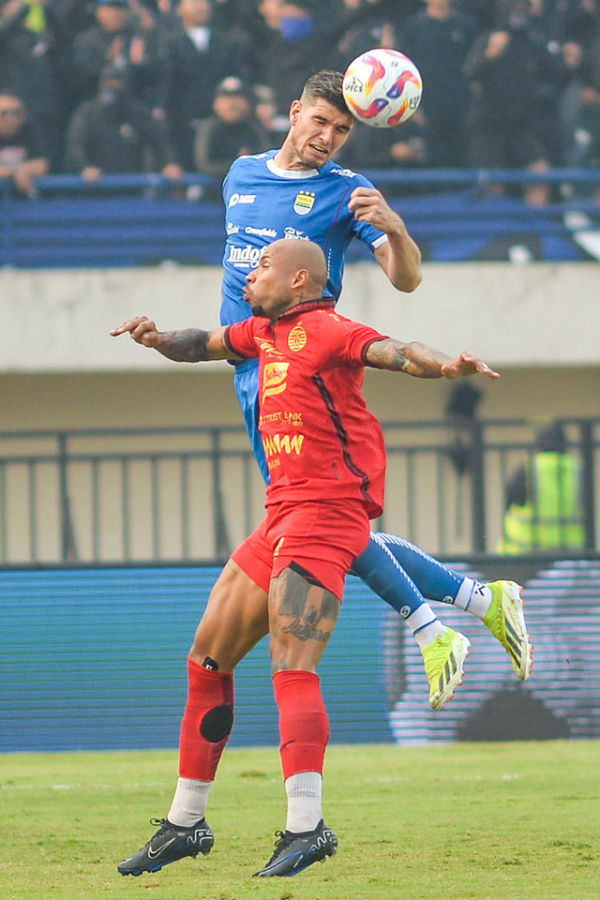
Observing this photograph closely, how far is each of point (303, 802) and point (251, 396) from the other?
1.65m

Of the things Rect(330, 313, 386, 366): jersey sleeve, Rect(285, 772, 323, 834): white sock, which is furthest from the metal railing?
Rect(285, 772, 323, 834): white sock

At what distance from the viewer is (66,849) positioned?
20.1 ft

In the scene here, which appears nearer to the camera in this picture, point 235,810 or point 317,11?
point 235,810

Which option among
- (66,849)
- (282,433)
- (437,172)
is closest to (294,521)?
(282,433)

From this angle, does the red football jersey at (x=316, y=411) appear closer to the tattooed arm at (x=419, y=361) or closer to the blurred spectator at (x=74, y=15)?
the tattooed arm at (x=419, y=361)

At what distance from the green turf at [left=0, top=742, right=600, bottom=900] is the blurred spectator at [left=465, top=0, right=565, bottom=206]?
694 cm

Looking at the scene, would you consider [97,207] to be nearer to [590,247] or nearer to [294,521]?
[590,247]

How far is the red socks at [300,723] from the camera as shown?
17.2 feet

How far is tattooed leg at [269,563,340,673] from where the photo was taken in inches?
211

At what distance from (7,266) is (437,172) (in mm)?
4109

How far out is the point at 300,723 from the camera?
17.3 ft

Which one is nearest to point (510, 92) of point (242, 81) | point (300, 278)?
point (242, 81)

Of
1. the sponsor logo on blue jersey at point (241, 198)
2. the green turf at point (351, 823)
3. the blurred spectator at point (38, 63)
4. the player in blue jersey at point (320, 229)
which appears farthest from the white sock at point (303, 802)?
the blurred spectator at point (38, 63)

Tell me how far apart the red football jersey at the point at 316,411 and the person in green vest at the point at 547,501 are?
5452mm
